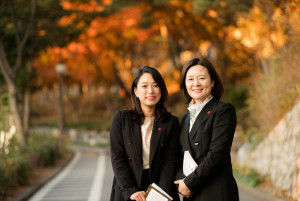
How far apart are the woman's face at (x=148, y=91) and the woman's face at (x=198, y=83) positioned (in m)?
0.30

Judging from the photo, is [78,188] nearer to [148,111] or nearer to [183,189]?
[148,111]

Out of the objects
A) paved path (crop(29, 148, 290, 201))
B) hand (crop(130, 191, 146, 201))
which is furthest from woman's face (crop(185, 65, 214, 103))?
paved path (crop(29, 148, 290, 201))

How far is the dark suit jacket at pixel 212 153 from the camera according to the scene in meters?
3.46

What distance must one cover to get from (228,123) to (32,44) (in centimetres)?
1483

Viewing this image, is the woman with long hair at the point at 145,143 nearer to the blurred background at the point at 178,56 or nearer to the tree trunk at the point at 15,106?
the blurred background at the point at 178,56

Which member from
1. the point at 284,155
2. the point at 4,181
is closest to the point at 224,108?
the point at 284,155

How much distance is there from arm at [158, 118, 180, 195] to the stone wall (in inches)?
178

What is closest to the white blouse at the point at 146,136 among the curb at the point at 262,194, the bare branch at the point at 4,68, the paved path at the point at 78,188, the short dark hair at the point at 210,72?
the short dark hair at the point at 210,72

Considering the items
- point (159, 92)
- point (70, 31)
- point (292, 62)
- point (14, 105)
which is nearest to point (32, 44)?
point (70, 31)

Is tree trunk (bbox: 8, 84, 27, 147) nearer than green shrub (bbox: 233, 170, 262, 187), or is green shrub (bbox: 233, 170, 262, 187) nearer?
green shrub (bbox: 233, 170, 262, 187)

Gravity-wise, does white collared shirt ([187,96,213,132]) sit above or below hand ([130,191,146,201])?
above

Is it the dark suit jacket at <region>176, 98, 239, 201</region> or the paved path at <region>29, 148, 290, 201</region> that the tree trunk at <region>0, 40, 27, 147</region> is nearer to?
the paved path at <region>29, 148, 290, 201</region>

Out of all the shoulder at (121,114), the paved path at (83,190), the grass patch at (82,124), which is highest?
the shoulder at (121,114)

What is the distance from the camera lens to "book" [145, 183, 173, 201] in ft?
11.6
